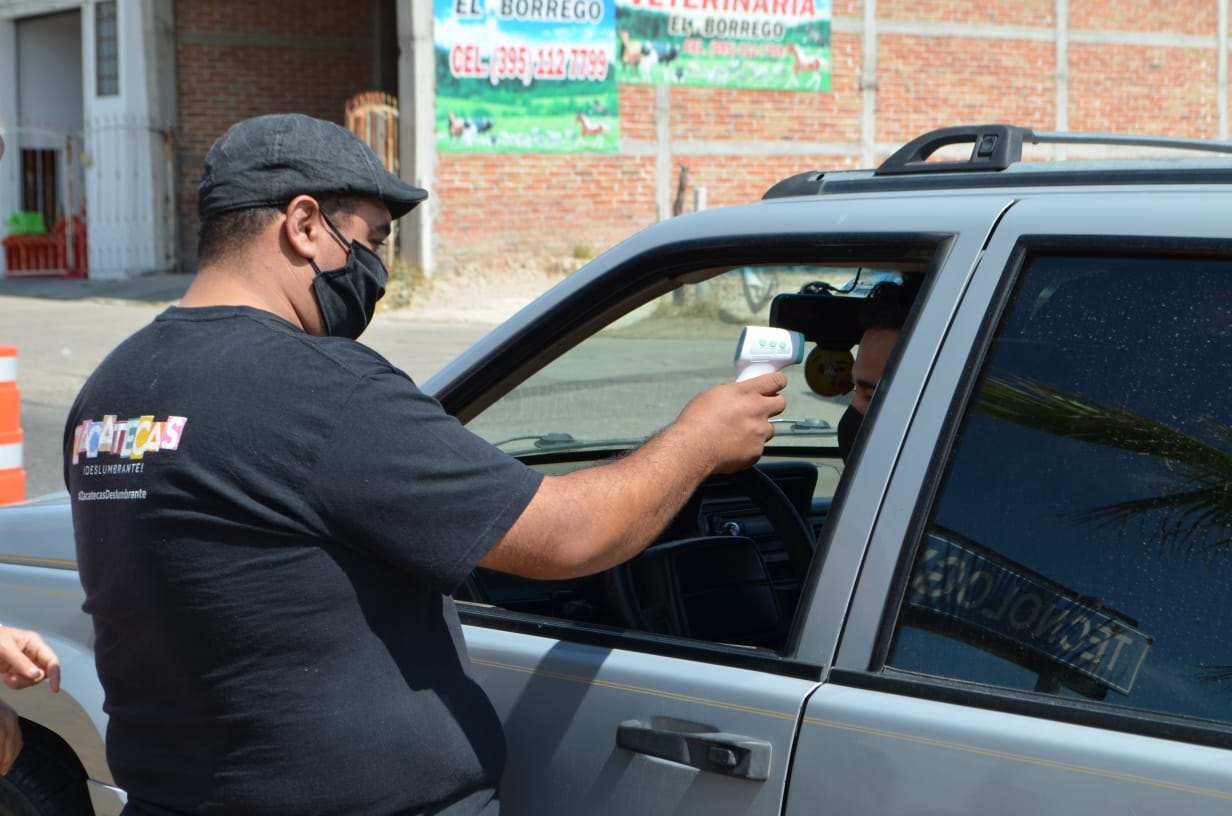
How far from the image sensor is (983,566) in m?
1.83

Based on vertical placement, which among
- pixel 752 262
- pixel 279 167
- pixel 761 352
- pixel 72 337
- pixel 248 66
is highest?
pixel 248 66

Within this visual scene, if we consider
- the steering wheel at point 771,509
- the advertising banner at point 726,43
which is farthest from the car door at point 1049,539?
the advertising banner at point 726,43

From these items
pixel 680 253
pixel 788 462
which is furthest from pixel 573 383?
pixel 680 253

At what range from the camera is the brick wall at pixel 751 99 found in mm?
19391

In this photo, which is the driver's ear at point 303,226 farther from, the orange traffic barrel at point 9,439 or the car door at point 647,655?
the orange traffic barrel at point 9,439

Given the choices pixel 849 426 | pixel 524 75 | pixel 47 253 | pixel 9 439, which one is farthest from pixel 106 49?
pixel 849 426

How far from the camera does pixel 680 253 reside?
2.30 m

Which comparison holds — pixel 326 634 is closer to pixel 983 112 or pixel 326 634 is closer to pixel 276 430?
pixel 276 430

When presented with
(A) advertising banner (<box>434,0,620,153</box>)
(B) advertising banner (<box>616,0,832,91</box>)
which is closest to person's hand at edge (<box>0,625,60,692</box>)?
(A) advertising banner (<box>434,0,620,153</box>)

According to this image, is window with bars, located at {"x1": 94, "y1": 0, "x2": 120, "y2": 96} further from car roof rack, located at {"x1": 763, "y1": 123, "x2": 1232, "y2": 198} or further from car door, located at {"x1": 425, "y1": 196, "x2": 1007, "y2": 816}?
car roof rack, located at {"x1": 763, "y1": 123, "x2": 1232, "y2": 198}

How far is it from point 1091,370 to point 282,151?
3.59 feet

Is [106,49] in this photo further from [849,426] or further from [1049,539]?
[1049,539]

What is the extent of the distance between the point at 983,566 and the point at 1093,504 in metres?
0.16

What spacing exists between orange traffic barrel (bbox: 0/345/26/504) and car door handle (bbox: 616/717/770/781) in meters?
6.11
